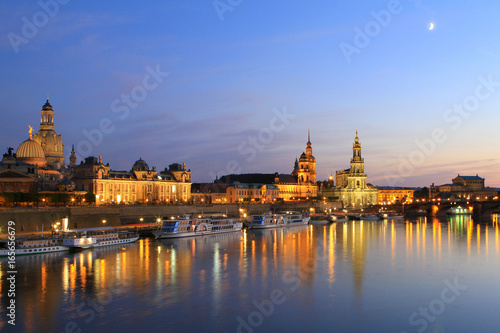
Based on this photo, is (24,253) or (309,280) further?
(24,253)

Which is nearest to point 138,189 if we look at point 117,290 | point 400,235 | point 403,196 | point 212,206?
point 212,206

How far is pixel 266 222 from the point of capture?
2862 inches

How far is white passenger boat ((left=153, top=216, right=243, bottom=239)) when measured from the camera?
5306cm

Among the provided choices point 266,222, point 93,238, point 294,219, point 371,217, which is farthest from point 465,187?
point 93,238

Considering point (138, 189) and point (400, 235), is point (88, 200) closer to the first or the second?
point (138, 189)

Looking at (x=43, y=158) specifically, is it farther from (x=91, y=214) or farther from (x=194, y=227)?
(x=194, y=227)

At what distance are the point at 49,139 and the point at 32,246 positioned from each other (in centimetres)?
4889

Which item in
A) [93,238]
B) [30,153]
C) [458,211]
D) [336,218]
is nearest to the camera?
[93,238]

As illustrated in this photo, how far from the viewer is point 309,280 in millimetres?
30250

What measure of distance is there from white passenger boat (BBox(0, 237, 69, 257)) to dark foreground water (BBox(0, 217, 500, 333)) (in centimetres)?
113

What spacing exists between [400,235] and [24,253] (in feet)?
134

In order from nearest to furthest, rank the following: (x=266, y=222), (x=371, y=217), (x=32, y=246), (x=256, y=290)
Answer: (x=256, y=290) → (x=32, y=246) → (x=266, y=222) → (x=371, y=217)

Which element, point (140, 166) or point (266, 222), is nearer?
point (266, 222)

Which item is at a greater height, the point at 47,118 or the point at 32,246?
the point at 47,118
